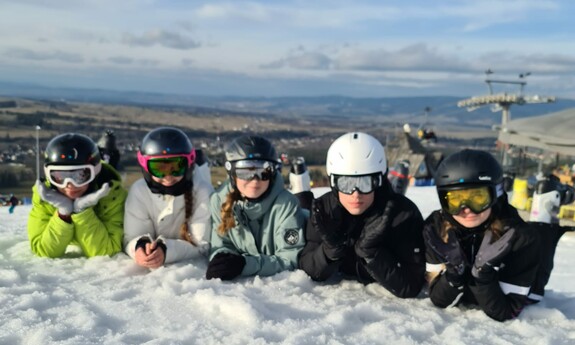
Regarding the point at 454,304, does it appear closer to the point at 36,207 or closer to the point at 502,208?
the point at 502,208

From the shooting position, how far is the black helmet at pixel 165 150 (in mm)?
4180

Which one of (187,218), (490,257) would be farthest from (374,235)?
(187,218)

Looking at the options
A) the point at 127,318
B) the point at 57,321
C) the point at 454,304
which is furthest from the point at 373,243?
the point at 57,321

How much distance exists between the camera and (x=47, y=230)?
4.13 meters

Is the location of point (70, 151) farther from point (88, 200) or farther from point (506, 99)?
point (506, 99)

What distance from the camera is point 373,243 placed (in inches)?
131

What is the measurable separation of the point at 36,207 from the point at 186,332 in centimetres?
212

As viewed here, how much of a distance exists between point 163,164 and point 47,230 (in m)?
1.11

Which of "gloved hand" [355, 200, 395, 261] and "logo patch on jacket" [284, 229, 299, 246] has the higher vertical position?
"gloved hand" [355, 200, 395, 261]

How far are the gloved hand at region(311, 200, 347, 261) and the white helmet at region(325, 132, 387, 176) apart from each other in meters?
0.35

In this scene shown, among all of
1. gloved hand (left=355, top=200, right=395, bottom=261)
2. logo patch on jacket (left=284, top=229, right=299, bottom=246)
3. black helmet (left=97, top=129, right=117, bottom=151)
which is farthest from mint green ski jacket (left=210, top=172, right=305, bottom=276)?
black helmet (left=97, top=129, right=117, bottom=151)

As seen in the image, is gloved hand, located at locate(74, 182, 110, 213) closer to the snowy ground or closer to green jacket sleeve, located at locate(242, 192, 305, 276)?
the snowy ground

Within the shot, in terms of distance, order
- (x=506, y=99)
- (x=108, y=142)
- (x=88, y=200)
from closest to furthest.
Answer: (x=88, y=200) < (x=108, y=142) < (x=506, y=99)

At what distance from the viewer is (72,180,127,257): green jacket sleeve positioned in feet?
13.6
